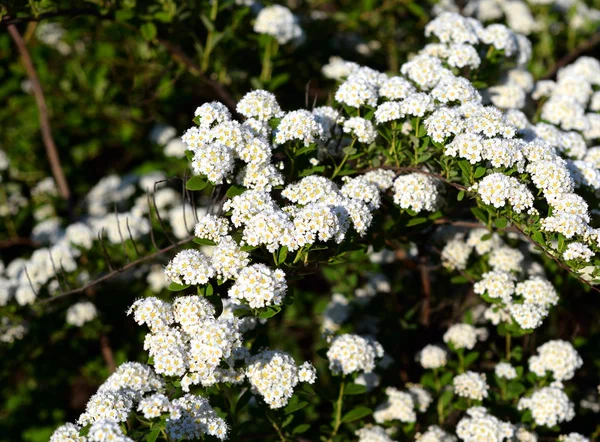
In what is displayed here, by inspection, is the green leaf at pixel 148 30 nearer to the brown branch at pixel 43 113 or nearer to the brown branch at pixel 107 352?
the brown branch at pixel 43 113

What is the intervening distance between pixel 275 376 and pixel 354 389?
2.17 feet

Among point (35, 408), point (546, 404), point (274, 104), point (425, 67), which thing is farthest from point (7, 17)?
point (546, 404)

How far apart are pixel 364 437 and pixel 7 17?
2.89 meters

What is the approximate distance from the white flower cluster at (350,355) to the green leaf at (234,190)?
0.92 metres

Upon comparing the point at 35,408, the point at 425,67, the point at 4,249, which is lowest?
the point at 35,408

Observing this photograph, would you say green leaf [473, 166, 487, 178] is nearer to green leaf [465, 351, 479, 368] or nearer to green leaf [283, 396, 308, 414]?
green leaf [283, 396, 308, 414]

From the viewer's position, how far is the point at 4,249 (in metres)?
5.72

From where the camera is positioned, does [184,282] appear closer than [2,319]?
Yes

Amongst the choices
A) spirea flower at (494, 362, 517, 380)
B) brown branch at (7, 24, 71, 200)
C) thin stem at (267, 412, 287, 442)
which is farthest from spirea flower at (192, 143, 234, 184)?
brown branch at (7, 24, 71, 200)

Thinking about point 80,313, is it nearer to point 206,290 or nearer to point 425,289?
point 206,290

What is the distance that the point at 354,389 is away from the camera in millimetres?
3369

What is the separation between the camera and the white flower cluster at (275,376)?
2.86 m

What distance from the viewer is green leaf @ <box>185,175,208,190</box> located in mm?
2877

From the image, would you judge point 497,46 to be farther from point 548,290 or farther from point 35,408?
point 35,408
